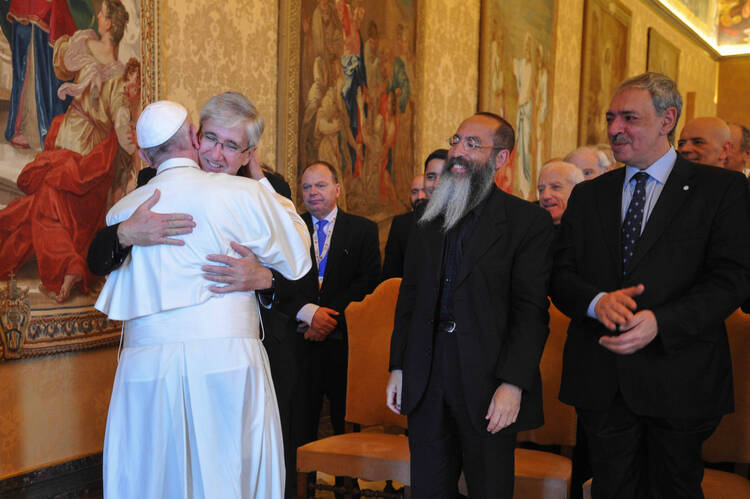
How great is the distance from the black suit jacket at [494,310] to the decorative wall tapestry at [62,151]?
2229 millimetres

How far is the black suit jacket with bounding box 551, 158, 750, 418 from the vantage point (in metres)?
2.82

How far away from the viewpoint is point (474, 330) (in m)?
2.90

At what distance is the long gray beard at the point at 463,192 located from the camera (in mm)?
3088

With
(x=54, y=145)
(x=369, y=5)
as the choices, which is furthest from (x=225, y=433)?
(x=369, y=5)

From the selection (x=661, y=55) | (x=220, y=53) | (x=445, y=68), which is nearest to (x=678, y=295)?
(x=220, y=53)

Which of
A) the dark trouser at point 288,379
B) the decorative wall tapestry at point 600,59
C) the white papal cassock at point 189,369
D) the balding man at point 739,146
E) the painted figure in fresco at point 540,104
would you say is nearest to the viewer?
the white papal cassock at point 189,369

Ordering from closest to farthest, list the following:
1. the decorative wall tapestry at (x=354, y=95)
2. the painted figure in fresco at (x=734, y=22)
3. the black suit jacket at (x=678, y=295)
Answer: the black suit jacket at (x=678, y=295) < the decorative wall tapestry at (x=354, y=95) < the painted figure in fresco at (x=734, y=22)

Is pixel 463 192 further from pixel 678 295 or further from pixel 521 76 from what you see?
pixel 521 76

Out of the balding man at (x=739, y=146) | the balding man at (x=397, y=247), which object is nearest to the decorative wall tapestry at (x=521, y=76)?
the balding man at (x=739, y=146)

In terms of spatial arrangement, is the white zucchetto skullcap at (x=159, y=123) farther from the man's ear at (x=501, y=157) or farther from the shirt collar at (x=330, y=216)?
the shirt collar at (x=330, y=216)

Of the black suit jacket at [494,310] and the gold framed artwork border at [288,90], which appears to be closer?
the black suit jacket at [494,310]

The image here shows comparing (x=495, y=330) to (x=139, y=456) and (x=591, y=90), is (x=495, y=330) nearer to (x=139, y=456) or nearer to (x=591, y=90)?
(x=139, y=456)

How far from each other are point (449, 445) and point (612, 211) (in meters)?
1.15

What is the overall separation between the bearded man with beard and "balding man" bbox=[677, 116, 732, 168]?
8.28 ft
